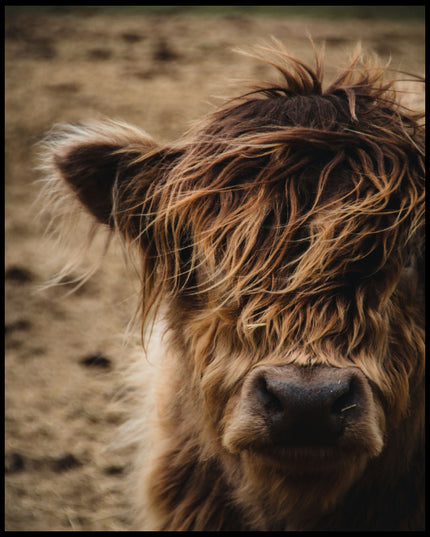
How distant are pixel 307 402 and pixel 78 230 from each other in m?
3.23

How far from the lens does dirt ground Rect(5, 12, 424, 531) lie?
3402 mm

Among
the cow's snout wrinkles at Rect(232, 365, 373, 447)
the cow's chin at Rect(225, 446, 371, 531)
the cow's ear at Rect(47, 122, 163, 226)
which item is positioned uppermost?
the cow's ear at Rect(47, 122, 163, 226)

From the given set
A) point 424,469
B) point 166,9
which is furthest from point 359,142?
point 166,9

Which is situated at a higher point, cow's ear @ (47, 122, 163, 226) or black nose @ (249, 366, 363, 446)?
cow's ear @ (47, 122, 163, 226)

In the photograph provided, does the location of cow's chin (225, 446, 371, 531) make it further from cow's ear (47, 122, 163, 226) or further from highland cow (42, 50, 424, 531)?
cow's ear (47, 122, 163, 226)

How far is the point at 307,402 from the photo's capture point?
1646mm

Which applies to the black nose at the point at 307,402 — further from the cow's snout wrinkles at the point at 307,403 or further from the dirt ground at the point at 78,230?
the dirt ground at the point at 78,230

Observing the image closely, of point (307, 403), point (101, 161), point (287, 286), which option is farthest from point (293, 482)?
point (101, 161)

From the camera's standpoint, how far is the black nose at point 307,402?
166 centimetres

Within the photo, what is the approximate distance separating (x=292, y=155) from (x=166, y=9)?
10.3m

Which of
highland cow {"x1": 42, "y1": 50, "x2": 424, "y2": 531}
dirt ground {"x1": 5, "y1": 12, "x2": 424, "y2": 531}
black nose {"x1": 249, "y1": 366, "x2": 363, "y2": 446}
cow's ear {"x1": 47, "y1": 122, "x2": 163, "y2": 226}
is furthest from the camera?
dirt ground {"x1": 5, "y1": 12, "x2": 424, "y2": 531}

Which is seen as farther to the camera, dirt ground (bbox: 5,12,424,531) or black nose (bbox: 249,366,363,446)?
dirt ground (bbox: 5,12,424,531)

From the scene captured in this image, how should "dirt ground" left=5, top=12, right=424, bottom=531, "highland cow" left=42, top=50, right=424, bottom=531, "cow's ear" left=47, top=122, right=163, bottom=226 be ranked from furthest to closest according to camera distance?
"dirt ground" left=5, top=12, right=424, bottom=531 → "cow's ear" left=47, top=122, right=163, bottom=226 → "highland cow" left=42, top=50, right=424, bottom=531

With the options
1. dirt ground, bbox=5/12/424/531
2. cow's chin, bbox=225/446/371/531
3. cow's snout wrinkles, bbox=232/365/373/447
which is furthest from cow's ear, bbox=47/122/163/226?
cow's chin, bbox=225/446/371/531
